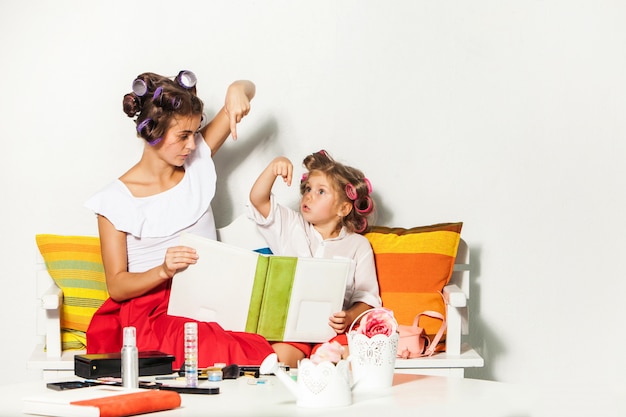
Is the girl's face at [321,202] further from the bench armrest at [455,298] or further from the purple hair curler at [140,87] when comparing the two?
the purple hair curler at [140,87]

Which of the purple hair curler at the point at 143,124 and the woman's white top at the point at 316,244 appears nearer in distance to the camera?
the purple hair curler at the point at 143,124

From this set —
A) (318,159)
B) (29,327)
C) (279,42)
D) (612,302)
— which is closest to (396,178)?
(318,159)

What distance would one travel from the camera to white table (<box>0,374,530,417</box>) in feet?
5.23

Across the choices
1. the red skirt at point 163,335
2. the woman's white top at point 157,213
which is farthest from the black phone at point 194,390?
the woman's white top at point 157,213

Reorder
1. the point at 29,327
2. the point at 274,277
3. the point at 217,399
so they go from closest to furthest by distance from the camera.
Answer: the point at 217,399 → the point at 274,277 → the point at 29,327

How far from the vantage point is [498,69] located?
3162 millimetres

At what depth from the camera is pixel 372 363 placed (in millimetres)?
1819

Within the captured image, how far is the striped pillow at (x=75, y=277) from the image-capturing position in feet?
9.17

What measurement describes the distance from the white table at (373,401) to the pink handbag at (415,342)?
2.44 feet

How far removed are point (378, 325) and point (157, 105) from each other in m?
1.15

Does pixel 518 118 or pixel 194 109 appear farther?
pixel 518 118

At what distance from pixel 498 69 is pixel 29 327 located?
1748mm

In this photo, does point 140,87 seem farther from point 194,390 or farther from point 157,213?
point 194,390

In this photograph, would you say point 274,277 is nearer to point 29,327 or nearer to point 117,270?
point 117,270
